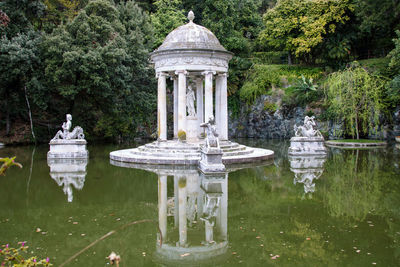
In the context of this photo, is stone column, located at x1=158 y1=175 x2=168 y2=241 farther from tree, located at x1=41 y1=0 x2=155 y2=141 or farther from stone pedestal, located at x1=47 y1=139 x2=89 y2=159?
tree, located at x1=41 y1=0 x2=155 y2=141

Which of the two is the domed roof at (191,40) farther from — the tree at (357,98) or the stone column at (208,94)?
the tree at (357,98)

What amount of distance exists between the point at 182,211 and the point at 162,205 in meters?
0.67

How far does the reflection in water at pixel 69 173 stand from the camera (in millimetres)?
10422

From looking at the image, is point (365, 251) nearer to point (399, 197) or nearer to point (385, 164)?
point (399, 197)

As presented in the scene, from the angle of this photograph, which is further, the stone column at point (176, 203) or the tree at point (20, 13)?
the tree at point (20, 13)

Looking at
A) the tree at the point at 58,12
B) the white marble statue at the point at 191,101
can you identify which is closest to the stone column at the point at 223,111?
the white marble statue at the point at 191,101

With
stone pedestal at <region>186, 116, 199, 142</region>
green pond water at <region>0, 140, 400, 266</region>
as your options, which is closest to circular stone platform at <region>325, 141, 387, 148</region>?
stone pedestal at <region>186, 116, 199, 142</region>

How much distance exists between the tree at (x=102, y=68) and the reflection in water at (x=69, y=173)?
9.06 m

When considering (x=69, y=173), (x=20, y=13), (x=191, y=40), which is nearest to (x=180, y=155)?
(x=69, y=173)

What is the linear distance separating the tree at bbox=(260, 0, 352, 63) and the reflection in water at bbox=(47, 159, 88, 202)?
21.8 metres

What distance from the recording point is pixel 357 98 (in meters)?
25.5

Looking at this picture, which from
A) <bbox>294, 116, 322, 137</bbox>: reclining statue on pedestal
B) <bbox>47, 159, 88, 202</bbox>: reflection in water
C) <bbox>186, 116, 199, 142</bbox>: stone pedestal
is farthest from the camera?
<bbox>294, 116, 322, 137</bbox>: reclining statue on pedestal

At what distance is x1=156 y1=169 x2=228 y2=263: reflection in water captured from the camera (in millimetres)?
5332

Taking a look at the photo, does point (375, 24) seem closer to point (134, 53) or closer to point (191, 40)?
point (191, 40)
